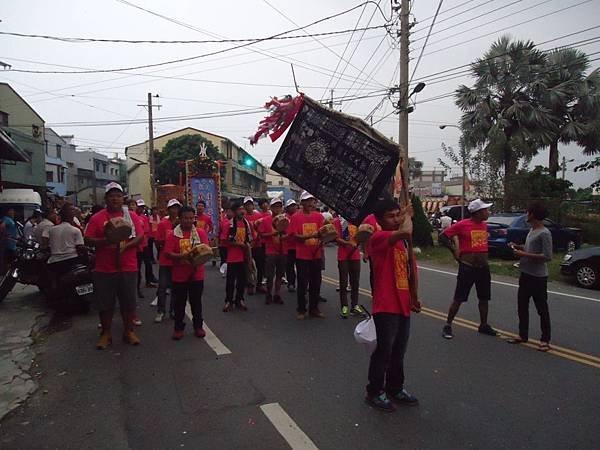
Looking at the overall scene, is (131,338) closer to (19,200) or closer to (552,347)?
(552,347)

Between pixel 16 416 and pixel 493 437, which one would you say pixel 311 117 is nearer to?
pixel 493 437

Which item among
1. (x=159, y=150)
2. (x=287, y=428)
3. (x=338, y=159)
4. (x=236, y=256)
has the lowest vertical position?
(x=287, y=428)

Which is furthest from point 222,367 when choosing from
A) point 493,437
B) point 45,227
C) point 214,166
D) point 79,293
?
point 214,166

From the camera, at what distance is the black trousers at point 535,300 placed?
17.6 feet

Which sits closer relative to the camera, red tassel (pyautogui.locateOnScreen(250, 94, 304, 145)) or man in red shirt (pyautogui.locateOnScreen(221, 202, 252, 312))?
red tassel (pyautogui.locateOnScreen(250, 94, 304, 145))

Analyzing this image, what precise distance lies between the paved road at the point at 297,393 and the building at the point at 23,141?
1969 centimetres

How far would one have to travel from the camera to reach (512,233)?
45.1 ft

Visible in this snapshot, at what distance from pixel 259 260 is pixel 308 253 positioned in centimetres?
259

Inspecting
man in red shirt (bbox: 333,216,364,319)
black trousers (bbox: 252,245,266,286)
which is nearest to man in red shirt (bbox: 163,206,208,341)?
man in red shirt (bbox: 333,216,364,319)

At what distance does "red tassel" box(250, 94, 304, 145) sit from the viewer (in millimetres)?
4355

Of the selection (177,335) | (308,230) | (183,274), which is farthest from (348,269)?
(177,335)

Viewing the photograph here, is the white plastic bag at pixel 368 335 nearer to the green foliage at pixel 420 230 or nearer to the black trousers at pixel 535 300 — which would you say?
the black trousers at pixel 535 300

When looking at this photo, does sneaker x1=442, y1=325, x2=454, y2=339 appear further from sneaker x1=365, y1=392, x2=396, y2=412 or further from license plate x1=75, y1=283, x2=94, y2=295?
license plate x1=75, y1=283, x2=94, y2=295

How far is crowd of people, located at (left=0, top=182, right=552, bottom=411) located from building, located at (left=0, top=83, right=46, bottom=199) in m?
17.8
